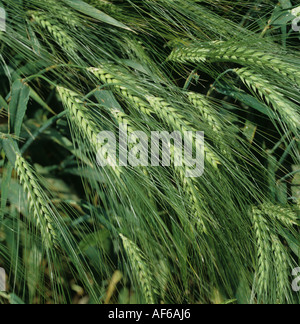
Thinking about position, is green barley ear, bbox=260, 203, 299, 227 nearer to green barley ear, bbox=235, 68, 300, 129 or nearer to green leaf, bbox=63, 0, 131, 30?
green barley ear, bbox=235, 68, 300, 129

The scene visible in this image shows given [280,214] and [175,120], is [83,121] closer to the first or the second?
[175,120]

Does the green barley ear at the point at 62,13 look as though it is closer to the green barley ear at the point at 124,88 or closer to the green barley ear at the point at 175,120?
the green barley ear at the point at 124,88

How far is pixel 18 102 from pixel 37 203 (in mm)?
247

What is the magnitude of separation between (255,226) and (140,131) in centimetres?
32

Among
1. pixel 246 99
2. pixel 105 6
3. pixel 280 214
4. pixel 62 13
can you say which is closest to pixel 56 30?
pixel 62 13

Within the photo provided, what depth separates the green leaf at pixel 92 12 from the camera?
778mm

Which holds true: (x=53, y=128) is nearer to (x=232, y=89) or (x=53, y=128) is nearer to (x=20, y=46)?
(x=20, y=46)

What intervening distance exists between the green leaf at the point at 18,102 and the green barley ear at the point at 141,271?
335 millimetres

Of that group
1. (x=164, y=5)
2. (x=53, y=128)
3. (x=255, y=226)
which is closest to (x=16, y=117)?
(x=53, y=128)

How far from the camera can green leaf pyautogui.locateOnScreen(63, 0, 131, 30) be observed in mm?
778

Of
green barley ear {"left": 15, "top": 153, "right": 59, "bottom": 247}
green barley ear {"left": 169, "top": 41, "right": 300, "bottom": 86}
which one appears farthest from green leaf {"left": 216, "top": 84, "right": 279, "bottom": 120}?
green barley ear {"left": 15, "top": 153, "right": 59, "bottom": 247}

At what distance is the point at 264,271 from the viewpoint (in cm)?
75

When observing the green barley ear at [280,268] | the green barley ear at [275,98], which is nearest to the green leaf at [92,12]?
the green barley ear at [275,98]

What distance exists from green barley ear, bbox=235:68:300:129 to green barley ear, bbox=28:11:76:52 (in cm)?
33
